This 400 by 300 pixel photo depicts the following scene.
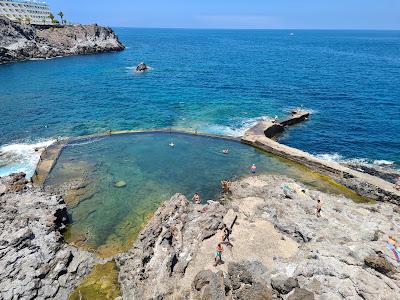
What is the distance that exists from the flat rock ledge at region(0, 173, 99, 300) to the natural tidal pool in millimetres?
2288

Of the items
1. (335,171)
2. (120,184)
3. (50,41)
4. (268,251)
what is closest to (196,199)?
(120,184)

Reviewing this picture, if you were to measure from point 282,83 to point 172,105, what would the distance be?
40265 mm

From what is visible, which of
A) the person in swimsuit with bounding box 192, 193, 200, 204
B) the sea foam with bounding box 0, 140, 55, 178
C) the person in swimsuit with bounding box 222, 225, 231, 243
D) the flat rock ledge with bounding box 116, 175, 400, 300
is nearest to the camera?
the flat rock ledge with bounding box 116, 175, 400, 300

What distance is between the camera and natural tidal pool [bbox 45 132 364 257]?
34031 mm

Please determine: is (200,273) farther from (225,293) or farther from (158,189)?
(158,189)

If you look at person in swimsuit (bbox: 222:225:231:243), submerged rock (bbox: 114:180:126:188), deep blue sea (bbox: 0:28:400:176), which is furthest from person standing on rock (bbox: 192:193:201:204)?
deep blue sea (bbox: 0:28:400:176)

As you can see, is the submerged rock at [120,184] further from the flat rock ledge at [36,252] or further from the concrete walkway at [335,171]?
the concrete walkway at [335,171]

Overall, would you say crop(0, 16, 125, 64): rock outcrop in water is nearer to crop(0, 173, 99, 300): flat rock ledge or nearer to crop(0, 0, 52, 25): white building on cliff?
crop(0, 0, 52, 25): white building on cliff

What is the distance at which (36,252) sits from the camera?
28.0 m

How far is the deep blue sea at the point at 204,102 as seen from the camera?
57.6m

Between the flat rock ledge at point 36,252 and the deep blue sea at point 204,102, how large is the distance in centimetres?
1496

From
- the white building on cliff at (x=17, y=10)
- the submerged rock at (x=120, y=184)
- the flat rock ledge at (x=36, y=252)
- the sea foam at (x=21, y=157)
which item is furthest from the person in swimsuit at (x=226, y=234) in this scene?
the white building on cliff at (x=17, y=10)

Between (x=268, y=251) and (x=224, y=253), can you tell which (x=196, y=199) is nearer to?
(x=224, y=253)

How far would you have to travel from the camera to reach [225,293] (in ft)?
76.3
